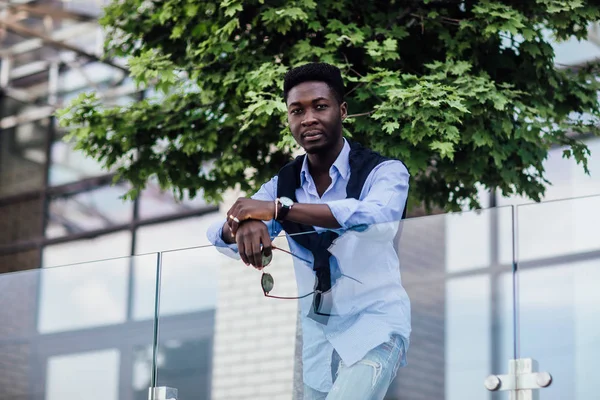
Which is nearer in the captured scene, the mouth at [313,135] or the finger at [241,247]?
the finger at [241,247]

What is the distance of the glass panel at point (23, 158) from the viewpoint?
15.5 meters

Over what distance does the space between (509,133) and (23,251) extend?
9796 mm

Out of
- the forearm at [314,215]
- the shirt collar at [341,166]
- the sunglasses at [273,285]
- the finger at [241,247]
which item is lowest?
the sunglasses at [273,285]

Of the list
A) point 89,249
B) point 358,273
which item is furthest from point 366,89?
point 89,249

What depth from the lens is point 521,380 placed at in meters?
4.38

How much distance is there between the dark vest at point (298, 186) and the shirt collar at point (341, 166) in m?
0.02

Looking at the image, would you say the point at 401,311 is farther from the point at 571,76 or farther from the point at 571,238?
the point at 571,76

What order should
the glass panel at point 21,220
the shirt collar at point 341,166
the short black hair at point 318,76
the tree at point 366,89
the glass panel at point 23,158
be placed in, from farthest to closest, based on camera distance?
1. the glass panel at point 23,158
2. the glass panel at point 21,220
3. the tree at point 366,89
4. the short black hair at point 318,76
5. the shirt collar at point 341,166

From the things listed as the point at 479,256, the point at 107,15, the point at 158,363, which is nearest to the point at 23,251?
the point at 107,15

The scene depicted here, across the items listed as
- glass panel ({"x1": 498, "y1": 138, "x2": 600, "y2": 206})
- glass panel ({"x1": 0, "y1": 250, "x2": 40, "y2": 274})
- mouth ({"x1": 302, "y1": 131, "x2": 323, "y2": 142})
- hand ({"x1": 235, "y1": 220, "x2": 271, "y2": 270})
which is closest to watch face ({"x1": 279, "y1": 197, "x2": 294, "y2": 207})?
hand ({"x1": 235, "y1": 220, "x2": 271, "y2": 270})

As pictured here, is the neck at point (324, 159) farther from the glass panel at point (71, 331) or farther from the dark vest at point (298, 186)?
the glass panel at point (71, 331)

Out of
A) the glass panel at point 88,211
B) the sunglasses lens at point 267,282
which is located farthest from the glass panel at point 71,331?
the glass panel at point 88,211

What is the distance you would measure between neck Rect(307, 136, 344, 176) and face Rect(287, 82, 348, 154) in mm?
13

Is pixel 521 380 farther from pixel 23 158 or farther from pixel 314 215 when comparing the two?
pixel 23 158
